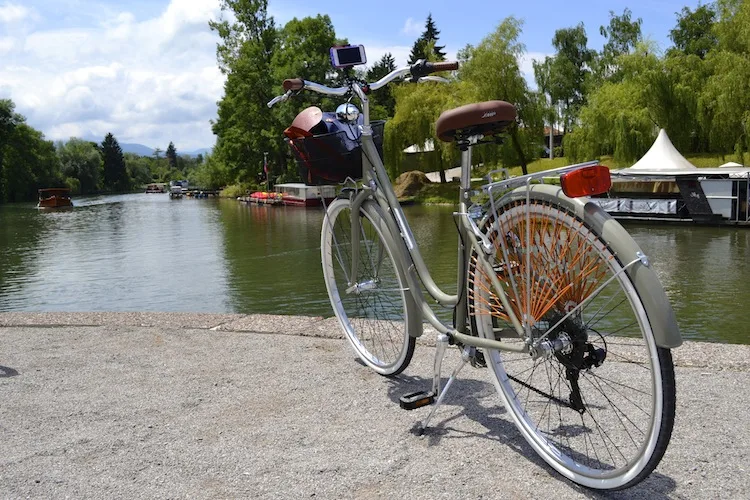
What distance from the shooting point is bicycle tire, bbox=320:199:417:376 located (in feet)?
12.1

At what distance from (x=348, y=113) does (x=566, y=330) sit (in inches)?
64.2

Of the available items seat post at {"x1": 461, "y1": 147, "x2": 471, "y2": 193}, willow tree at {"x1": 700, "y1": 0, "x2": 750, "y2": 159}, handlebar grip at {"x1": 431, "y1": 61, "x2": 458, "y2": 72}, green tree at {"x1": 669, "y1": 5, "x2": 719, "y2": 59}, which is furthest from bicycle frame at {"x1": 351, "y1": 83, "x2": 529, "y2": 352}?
green tree at {"x1": 669, "y1": 5, "x2": 719, "y2": 59}

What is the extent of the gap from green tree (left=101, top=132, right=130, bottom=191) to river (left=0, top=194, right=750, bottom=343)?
310ft

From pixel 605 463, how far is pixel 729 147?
29.8 m

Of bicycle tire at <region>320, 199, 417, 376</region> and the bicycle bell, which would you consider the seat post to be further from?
the bicycle bell

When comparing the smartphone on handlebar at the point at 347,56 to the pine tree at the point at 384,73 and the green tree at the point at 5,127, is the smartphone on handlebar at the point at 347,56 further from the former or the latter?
the green tree at the point at 5,127

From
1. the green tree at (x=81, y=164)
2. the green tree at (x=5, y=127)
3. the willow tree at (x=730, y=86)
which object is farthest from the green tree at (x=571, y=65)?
the green tree at (x=81, y=164)

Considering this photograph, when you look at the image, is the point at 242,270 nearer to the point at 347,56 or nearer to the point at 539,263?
the point at 347,56

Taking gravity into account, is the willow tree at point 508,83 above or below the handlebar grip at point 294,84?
above

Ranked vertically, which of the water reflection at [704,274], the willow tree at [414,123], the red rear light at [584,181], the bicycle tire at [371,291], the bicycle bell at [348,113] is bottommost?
the water reflection at [704,274]

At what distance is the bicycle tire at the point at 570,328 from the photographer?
228 centimetres

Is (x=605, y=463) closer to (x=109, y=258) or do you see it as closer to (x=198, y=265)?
(x=198, y=265)

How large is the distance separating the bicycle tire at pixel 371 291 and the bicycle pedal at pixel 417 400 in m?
0.41

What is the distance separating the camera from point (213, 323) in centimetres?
543
